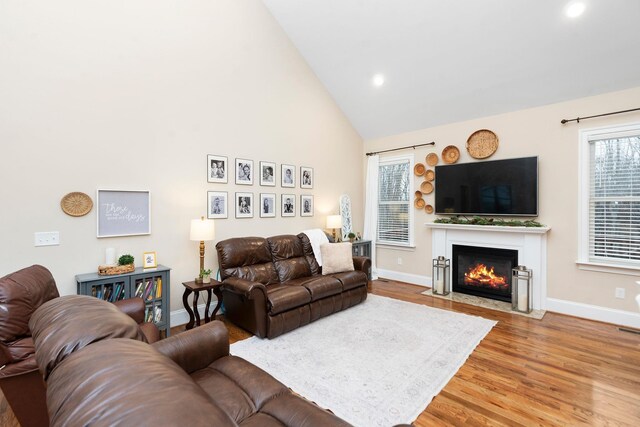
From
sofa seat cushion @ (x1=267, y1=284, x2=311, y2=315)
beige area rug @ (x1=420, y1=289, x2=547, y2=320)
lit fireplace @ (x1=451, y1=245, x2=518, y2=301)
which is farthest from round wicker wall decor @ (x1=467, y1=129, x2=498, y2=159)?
sofa seat cushion @ (x1=267, y1=284, x2=311, y2=315)

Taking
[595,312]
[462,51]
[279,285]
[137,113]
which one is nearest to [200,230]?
[279,285]

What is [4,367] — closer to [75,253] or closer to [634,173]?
[75,253]

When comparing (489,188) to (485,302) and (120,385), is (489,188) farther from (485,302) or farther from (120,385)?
(120,385)

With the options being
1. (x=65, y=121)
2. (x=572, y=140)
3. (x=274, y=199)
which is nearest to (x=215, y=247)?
(x=274, y=199)

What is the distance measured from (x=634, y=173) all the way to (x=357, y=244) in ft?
12.3

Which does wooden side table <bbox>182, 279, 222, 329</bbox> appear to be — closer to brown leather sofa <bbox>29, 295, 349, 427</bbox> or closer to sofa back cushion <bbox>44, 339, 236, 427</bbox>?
brown leather sofa <bbox>29, 295, 349, 427</bbox>

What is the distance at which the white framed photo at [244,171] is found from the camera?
4.18m

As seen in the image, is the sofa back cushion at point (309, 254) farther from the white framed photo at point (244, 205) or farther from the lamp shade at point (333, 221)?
the white framed photo at point (244, 205)

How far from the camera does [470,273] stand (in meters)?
4.82

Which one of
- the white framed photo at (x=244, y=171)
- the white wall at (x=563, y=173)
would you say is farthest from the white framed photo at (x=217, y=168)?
the white wall at (x=563, y=173)

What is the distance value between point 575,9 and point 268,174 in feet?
13.0

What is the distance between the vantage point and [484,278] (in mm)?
4672

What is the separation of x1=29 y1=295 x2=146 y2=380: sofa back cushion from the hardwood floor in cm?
168

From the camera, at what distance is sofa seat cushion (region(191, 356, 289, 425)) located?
1.46 m
